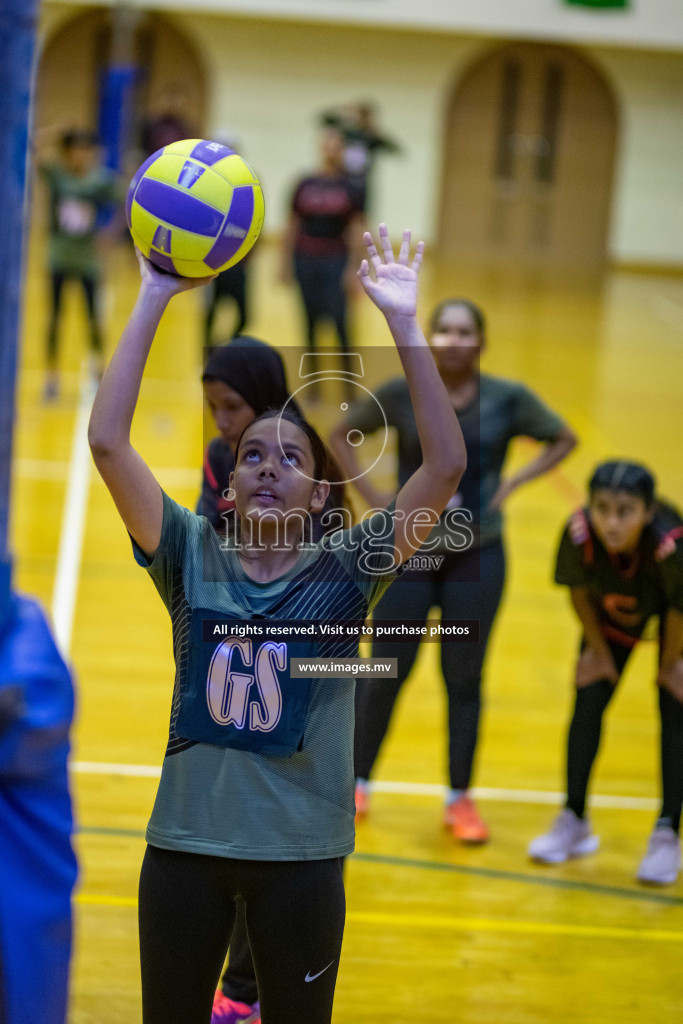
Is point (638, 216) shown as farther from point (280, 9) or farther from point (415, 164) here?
point (280, 9)

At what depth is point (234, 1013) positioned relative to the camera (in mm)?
2674

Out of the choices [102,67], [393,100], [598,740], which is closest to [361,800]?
[598,740]

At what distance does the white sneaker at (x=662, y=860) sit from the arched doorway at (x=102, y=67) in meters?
16.8

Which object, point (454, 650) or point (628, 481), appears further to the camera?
point (454, 650)

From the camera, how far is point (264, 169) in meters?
19.6

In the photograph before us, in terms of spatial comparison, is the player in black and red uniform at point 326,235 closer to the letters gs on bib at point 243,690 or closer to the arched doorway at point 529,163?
the letters gs on bib at point 243,690

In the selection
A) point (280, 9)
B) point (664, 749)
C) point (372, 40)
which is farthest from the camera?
point (372, 40)

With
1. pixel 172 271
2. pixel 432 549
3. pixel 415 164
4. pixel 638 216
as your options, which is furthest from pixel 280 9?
pixel 172 271

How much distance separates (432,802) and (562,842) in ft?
1.77

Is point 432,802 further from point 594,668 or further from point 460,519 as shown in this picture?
point 460,519

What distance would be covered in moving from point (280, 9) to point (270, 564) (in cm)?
1712

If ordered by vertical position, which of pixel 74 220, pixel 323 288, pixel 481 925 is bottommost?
pixel 481 925

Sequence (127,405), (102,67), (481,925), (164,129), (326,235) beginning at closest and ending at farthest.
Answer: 1. (127,405)
2. (481,925)
3. (326,235)
4. (164,129)
5. (102,67)

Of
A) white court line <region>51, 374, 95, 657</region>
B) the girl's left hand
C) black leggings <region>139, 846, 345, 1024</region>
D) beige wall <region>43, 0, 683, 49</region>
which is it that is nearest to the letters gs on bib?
black leggings <region>139, 846, 345, 1024</region>
